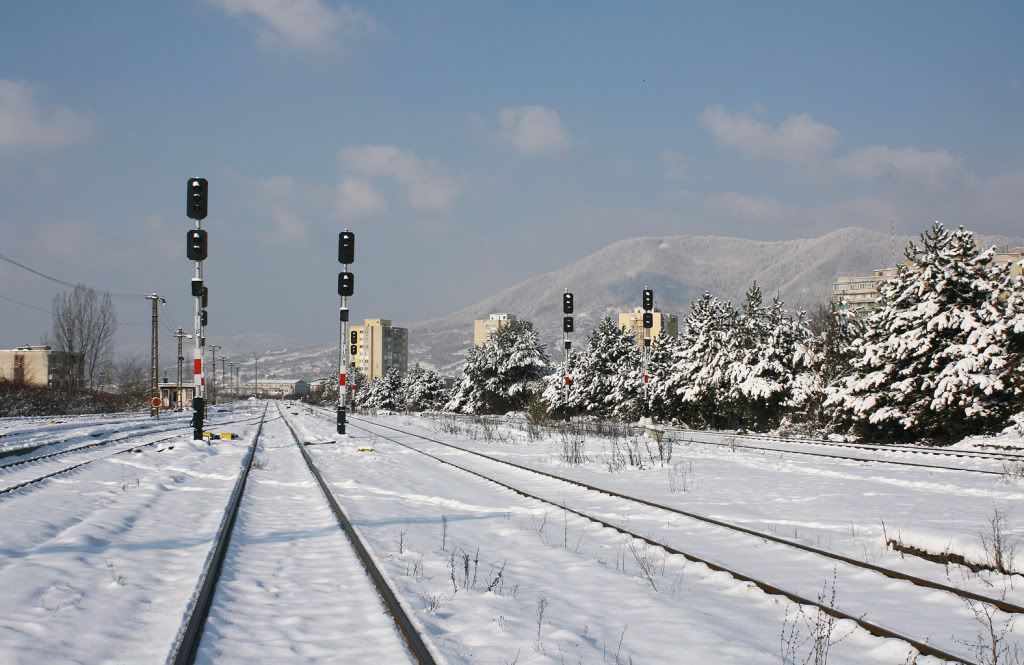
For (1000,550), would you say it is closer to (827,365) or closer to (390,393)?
(827,365)

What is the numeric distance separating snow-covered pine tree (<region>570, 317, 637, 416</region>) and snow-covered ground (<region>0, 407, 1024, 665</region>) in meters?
36.1

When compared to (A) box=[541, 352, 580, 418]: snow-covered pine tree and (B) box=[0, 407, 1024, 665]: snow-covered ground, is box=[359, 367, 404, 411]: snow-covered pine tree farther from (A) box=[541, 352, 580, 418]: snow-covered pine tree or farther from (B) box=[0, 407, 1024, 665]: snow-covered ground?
(B) box=[0, 407, 1024, 665]: snow-covered ground

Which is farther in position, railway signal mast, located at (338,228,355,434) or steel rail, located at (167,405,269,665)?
railway signal mast, located at (338,228,355,434)

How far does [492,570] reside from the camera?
7.88 m

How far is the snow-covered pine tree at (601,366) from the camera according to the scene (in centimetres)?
5153

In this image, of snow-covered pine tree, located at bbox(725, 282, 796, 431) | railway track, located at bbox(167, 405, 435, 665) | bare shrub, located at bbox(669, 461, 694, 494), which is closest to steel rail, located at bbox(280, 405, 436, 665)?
Answer: railway track, located at bbox(167, 405, 435, 665)

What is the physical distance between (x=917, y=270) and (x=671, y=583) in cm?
2152

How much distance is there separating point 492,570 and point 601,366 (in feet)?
147

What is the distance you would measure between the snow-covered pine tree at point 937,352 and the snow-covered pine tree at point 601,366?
25357mm

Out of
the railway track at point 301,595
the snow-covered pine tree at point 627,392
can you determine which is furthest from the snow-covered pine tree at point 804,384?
the railway track at point 301,595

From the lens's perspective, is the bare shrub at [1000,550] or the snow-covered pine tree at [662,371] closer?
the bare shrub at [1000,550]

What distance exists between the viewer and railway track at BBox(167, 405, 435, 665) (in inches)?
205

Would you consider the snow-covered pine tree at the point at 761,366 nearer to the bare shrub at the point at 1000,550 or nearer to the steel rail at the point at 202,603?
the bare shrub at the point at 1000,550

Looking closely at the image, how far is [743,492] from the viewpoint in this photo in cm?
1387
